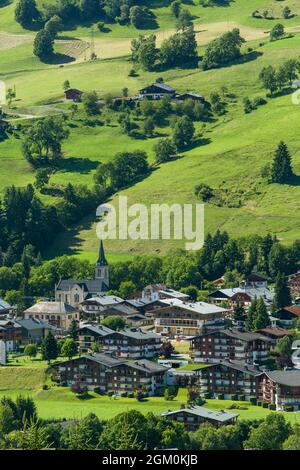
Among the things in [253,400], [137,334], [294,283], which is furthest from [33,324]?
[253,400]

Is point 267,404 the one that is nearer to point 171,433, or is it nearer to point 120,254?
point 171,433

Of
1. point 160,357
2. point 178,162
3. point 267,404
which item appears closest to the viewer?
point 267,404

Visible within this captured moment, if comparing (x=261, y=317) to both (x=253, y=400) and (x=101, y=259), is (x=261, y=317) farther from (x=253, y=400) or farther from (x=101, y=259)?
(x=101, y=259)

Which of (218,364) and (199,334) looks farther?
(199,334)
